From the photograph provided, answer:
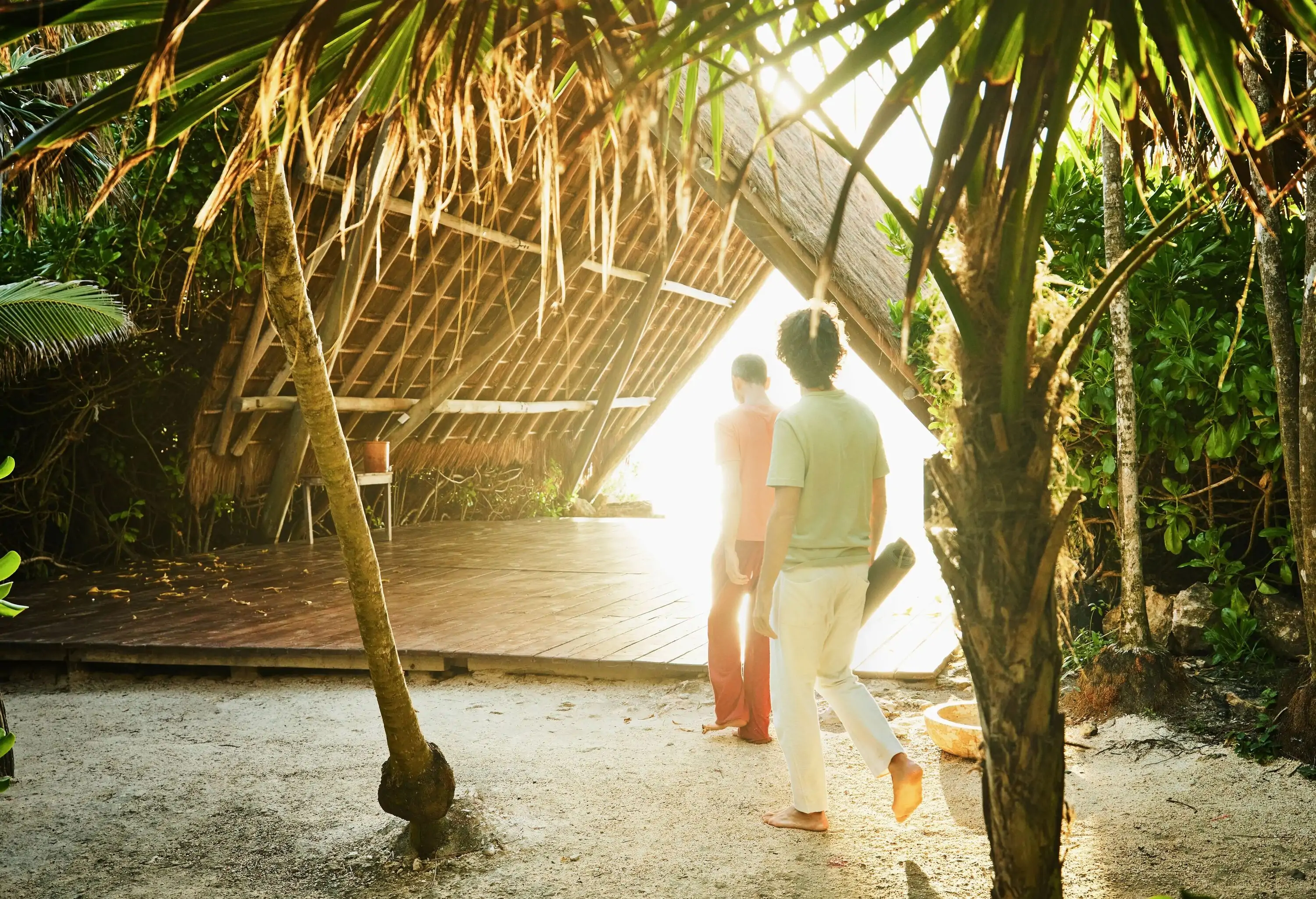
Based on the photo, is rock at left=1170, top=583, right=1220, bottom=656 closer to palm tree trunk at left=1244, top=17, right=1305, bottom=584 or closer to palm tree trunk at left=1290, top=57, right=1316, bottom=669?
palm tree trunk at left=1244, top=17, right=1305, bottom=584

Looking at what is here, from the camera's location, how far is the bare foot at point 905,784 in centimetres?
252

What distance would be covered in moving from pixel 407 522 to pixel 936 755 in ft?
24.2

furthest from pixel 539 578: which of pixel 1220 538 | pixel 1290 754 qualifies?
pixel 1290 754

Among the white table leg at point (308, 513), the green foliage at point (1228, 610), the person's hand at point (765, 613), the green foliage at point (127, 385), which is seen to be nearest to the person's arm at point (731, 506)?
the person's hand at point (765, 613)

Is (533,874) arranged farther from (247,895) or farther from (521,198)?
(521,198)

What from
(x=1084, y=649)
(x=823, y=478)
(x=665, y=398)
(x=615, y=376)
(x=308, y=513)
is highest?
(x=615, y=376)

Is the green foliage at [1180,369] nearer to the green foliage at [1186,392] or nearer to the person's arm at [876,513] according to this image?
the green foliage at [1186,392]

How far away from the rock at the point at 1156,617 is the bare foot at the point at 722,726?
1.49 meters

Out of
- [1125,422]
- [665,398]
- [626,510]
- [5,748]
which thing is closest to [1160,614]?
[1125,422]

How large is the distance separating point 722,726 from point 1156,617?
69.7 inches

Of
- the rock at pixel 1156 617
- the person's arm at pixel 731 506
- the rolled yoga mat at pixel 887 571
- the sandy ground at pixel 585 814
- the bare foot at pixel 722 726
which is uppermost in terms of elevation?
the person's arm at pixel 731 506

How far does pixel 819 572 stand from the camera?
2.52 meters

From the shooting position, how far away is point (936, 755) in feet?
10.6

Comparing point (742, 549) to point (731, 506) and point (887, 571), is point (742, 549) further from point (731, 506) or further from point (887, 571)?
point (887, 571)
